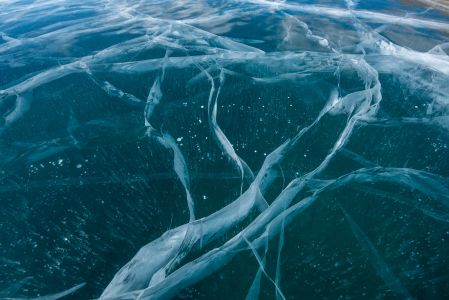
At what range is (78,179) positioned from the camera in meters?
1.75

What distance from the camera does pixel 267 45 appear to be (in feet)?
10.2

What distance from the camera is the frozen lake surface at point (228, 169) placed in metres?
1.30

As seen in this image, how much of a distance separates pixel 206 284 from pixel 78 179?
93cm

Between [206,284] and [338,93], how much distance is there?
1.65 m

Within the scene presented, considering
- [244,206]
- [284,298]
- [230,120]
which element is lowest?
[284,298]

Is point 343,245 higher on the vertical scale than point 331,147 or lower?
lower

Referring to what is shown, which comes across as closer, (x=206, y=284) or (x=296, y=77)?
(x=206, y=284)

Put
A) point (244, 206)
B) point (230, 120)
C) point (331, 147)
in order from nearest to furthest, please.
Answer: point (244, 206)
point (331, 147)
point (230, 120)

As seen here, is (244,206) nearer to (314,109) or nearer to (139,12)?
(314,109)

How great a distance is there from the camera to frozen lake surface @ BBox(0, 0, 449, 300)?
1302 mm

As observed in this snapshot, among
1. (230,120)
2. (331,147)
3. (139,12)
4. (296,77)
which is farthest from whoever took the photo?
(139,12)

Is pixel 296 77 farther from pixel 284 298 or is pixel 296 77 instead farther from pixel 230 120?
pixel 284 298

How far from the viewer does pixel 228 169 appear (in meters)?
1.75

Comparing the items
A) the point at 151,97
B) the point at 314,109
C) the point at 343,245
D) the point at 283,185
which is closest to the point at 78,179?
the point at 151,97
